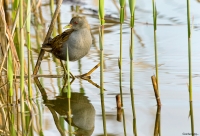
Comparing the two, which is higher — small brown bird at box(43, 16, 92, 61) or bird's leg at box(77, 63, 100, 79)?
small brown bird at box(43, 16, 92, 61)

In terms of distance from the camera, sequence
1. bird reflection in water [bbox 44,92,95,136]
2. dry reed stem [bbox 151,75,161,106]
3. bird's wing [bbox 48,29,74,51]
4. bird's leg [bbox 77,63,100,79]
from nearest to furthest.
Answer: bird reflection in water [bbox 44,92,95,136], dry reed stem [bbox 151,75,161,106], bird's leg [bbox 77,63,100,79], bird's wing [bbox 48,29,74,51]

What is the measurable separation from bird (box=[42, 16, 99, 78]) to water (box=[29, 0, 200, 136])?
302 millimetres

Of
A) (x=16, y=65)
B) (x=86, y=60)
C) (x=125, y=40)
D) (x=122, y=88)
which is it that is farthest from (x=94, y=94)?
(x=125, y=40)

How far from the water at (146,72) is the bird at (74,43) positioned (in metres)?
0.30

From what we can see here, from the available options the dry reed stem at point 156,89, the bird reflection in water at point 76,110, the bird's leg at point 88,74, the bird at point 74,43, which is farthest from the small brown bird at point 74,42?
the dry reed stem at point 156,89

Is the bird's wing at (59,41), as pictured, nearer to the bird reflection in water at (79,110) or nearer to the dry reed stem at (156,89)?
the bird reflection in water at (79,110)

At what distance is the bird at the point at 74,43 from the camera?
267 inches

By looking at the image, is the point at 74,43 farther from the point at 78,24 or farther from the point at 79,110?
the point at 79,110

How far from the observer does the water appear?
5.20 metres

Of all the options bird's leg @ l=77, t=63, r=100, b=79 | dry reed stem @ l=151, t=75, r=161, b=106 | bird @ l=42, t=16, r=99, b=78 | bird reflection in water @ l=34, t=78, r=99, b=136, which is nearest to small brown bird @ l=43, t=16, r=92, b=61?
bird @ l=42, t=16, r=99, b=78

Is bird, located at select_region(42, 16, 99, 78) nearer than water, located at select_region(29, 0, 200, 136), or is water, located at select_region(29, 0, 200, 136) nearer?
water, located at select_region(29, 0, 200, 136)

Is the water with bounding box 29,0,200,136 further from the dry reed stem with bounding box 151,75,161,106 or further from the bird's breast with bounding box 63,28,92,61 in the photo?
the bird's breast with bounding box 63,28,92,61

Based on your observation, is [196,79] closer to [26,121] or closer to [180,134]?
[180,134]

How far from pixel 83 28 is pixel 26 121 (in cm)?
197
